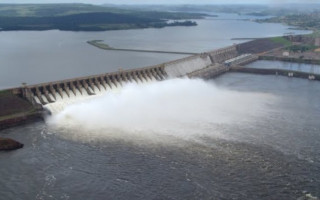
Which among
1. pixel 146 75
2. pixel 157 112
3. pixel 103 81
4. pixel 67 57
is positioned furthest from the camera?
pixel 67 57

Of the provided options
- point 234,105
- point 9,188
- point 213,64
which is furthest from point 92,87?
point 213,64

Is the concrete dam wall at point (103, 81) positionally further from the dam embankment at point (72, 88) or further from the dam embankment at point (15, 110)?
the dam embankment at point (15, 110)

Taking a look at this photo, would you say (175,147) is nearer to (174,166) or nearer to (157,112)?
(174,166)

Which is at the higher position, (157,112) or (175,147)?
(157,112)

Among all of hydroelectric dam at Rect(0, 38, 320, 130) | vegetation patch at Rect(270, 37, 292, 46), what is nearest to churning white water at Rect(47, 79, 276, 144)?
hydroelectric dam at Rect(0, 38, 320, 130)

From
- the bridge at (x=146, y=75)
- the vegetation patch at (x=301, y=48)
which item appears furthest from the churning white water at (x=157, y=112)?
the vegetation patch at (x=301, y=48)

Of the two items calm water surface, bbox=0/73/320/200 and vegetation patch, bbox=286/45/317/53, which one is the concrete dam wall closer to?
calm water surface, bbox=0/73/320/200

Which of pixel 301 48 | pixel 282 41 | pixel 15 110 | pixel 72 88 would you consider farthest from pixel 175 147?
pixel 282 41

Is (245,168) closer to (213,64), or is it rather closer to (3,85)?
(3,85)
